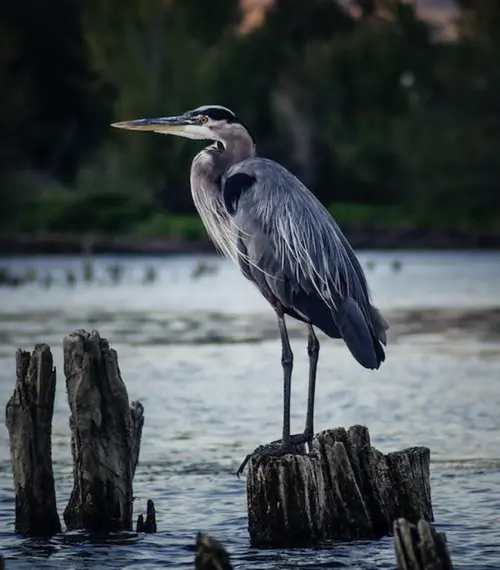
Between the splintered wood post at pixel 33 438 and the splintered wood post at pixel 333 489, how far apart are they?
40.7 inches

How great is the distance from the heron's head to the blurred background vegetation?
112 ft

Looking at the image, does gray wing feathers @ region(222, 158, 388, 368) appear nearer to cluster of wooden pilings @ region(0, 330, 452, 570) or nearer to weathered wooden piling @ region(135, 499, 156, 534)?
cluster of wooden pilings @ region(0, 330, 452, 570)

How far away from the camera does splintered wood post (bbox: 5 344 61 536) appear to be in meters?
7.54

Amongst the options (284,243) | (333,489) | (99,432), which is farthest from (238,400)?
(333,489)

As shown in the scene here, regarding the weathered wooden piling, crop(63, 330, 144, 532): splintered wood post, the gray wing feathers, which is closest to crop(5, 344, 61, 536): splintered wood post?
crop(63, 330, 144, 532): splintered wood post

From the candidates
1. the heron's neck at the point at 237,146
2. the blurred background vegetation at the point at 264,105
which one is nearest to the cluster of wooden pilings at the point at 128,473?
the heron's neck at the point at 237,146

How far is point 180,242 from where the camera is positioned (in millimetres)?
41281

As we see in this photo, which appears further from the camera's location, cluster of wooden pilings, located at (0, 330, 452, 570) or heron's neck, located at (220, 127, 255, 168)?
heron's neck, located at (220, 127, 255, 168)

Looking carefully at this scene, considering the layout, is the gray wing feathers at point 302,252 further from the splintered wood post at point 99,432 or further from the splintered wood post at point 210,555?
the splintered wood post at point 210,555

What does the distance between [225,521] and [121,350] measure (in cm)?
853

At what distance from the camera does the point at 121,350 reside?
54.5 ft

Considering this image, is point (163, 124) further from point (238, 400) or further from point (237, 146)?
Result: point (238, 400)

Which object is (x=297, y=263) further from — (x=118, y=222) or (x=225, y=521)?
(x=118, y=222)

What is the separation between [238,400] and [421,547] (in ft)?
24.6
